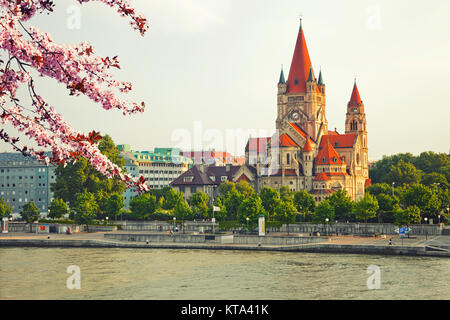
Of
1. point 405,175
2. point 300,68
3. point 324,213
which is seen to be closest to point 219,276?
point 324,213

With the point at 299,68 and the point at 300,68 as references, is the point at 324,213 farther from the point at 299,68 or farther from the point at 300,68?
the point at 299,68

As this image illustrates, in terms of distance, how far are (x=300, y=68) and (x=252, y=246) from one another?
8706 cm

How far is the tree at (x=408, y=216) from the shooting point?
82125 millimetres

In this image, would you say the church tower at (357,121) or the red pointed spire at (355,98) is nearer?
the church tower at (357,121)

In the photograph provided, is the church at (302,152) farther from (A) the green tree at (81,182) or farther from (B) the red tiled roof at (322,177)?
(A) the green tree at (81,182)

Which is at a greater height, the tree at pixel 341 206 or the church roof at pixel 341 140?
the church roof at pixel 341 140

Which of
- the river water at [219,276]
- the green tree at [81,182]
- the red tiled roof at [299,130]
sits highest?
the red tiled roof at [299,130]

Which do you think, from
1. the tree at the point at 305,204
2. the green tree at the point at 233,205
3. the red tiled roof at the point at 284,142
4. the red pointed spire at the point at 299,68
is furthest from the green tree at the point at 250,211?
the red pointed spire at the point at 299,68

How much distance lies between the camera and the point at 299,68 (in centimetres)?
15338

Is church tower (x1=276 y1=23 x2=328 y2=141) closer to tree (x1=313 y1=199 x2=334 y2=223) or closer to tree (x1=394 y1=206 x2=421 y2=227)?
tree (x1=313 y1=199 x2=334 y2=223)

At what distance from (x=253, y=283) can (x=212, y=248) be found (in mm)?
30730
